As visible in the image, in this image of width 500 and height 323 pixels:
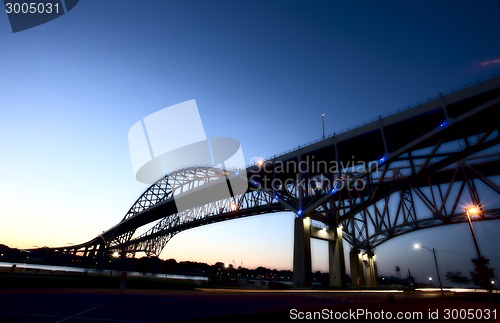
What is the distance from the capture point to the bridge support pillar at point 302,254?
27.5 metres

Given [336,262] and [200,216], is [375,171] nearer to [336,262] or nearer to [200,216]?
[336,262]

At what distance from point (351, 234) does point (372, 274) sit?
1131cm

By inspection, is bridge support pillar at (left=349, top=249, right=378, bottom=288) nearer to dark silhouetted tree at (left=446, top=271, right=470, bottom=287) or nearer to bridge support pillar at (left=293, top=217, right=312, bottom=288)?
bridge support pillar at (left=293, top=217, right=312, bottom=288)

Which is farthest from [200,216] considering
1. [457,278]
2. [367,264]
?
[457,278]

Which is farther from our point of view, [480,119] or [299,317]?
[480,119]

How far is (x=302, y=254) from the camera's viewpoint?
28.5 m

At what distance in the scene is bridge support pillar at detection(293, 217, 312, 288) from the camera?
27.5m

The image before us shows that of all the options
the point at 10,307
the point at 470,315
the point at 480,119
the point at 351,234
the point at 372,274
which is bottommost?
the point at 10,307

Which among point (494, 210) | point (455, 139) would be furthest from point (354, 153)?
point (494, 210)

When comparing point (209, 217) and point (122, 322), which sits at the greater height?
point (209, 217)

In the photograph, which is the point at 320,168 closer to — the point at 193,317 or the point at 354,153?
Answer: the point at 354,153

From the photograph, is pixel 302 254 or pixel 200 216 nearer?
pixel 302 254

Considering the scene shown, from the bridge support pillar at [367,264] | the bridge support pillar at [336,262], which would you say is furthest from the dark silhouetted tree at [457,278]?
the bridge support pillar at [336,262]

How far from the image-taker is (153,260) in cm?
12156
